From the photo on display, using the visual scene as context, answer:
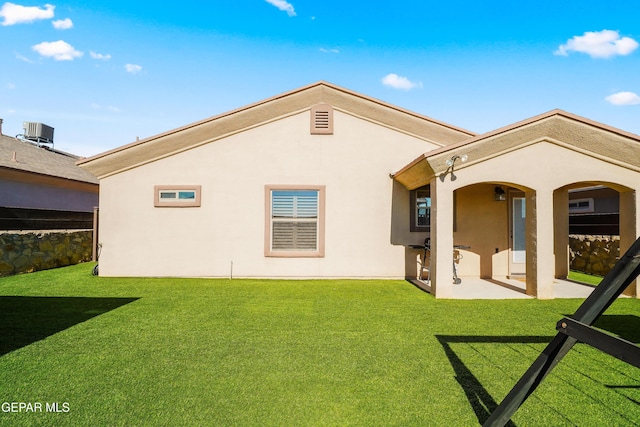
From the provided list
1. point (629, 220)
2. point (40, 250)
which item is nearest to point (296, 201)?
point (629, 220)

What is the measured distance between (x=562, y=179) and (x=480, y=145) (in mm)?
2008

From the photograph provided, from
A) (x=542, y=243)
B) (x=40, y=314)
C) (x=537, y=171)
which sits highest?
(x=537, y=171)

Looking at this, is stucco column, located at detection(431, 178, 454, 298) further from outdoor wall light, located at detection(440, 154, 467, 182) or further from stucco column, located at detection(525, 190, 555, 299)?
stucco column, located at detection(525, 190, 555, 299)

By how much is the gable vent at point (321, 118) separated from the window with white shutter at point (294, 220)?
1.69 m

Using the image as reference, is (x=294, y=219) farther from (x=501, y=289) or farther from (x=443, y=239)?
(x=501, y=289)

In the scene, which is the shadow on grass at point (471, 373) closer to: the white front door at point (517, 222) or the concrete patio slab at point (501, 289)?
the concrete patio slab at point (501, 289)

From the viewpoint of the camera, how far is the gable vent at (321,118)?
31.1 feet

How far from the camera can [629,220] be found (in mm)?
7297

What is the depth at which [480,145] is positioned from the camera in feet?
22.4

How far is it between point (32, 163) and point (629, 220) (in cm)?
1925

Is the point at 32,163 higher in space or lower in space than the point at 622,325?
higher

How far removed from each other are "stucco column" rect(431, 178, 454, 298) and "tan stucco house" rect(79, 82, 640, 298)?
7.33 ft

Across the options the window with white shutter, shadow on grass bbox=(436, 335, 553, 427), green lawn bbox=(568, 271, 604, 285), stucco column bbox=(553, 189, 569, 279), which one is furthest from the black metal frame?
stucco column bbox=(553, 189, 569, 279)

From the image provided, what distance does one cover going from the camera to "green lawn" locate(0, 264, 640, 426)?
280cm
